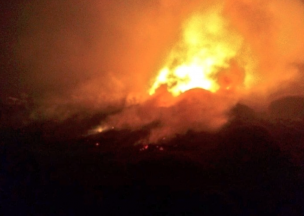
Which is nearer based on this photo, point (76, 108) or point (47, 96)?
point (76, 108)

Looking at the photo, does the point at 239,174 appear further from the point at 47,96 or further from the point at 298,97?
the point at 47,96

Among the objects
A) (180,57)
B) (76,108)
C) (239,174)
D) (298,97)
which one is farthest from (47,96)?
(298,97)

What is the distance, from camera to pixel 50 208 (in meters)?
18.9

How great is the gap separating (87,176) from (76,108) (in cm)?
1179

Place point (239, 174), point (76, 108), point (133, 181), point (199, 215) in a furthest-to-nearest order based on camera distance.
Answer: point (76, 108), point (239, 174), point (133, 181), point (199, 215)

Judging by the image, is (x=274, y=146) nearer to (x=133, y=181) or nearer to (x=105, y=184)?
(x=133, y=181)

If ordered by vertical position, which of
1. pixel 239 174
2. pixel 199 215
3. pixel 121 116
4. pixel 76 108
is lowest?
pixel 199 215

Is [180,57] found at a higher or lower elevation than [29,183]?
higher

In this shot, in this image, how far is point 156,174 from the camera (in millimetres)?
20281

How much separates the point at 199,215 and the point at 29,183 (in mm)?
9978

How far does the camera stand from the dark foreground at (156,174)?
18750 mm

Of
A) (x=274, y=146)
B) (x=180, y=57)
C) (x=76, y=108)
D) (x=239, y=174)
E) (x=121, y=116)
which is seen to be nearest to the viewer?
(x=239, y=174)

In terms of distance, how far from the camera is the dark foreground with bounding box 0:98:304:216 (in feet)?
61.5

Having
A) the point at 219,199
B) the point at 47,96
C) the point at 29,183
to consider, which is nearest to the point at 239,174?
the point at 219,199
